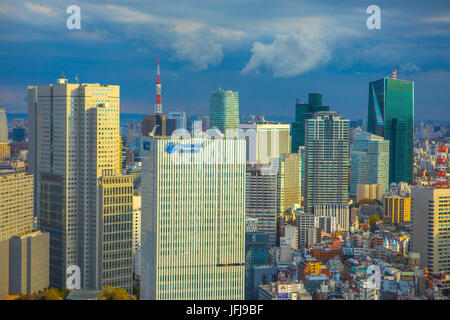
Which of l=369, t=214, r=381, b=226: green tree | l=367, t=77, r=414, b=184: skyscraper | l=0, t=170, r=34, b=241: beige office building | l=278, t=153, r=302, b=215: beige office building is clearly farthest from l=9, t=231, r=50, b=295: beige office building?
l=367, t=77, r=414, b=184: skyscraper

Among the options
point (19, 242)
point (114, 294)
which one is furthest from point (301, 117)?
point (114, 294)

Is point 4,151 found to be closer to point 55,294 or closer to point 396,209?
point 55,294

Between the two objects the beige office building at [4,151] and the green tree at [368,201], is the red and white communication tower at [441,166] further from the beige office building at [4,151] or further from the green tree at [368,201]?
the beige office building at [4,151]

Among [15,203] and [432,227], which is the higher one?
[15,203]

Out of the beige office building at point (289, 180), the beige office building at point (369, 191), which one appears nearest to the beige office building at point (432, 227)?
the beige office building at point (289, 180)
